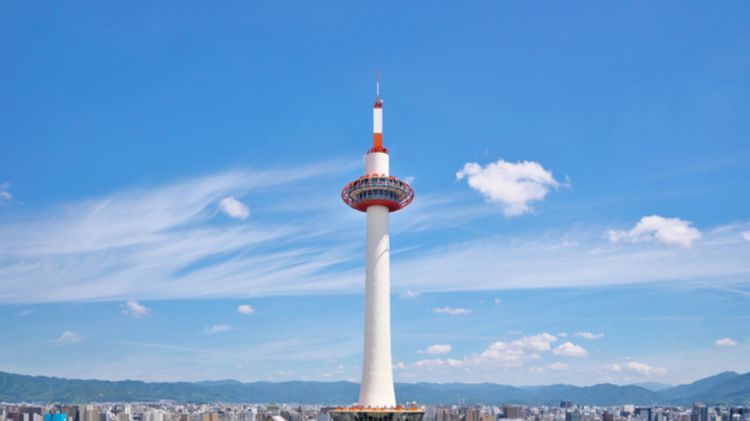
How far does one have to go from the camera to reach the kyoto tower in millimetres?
42625

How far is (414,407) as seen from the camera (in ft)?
143

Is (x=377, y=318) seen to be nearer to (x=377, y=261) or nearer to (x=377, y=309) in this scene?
(x=377, y=309)

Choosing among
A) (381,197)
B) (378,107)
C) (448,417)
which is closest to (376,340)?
(381,197)

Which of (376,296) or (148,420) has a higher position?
(376,296)

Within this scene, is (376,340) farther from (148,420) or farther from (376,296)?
(148,420)

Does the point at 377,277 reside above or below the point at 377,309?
above

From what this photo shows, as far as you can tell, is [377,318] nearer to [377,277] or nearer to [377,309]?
[377,309]

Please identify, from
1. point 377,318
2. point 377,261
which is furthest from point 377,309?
point 377,261

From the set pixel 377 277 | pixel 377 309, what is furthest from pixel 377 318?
pixel 377 277

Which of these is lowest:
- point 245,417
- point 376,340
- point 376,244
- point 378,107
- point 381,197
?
point 245,417

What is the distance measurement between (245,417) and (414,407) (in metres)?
153

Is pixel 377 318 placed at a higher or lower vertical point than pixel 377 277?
lower

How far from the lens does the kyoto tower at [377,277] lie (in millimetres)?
42625

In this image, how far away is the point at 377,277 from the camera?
44562 mm
